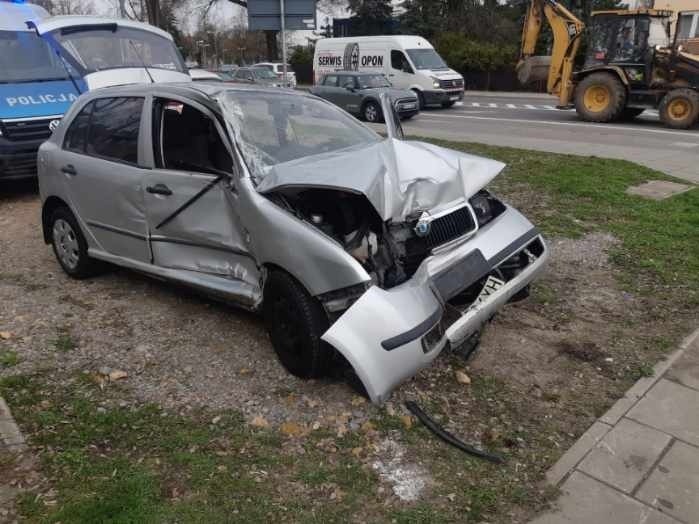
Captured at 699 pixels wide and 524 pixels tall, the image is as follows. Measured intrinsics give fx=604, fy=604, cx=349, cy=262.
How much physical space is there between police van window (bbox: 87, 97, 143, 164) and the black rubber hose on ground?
273 centimetres

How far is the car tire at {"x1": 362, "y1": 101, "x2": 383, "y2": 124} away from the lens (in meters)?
17.8

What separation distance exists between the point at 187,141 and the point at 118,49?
6.99 metres

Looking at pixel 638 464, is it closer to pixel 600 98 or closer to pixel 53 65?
pixel 53 65

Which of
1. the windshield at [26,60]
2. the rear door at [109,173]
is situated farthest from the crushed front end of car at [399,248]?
the windshield at [26,60]

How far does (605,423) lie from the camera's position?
3.23m

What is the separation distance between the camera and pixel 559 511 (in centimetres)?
266

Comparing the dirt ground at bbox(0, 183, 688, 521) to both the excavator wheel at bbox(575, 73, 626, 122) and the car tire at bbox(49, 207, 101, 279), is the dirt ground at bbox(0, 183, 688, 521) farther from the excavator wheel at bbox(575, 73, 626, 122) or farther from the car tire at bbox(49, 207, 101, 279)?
the excavator wheel at bbox(575, 73, 626, 122)

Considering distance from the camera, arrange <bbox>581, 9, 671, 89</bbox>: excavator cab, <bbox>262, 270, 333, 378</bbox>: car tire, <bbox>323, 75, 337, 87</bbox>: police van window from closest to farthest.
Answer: <bbox>262, 270, 333, 378</bbox>: car tire < <bbox>581, 9, 671, 89</bbox>: excavator cab < <bbox>323, 75, 337, 87</bbox>: police van window

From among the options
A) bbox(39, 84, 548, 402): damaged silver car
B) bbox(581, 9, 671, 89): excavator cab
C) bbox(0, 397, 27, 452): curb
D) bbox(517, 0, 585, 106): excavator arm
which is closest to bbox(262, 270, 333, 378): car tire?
bbox(39, 84, 548, 402): damaged silver car

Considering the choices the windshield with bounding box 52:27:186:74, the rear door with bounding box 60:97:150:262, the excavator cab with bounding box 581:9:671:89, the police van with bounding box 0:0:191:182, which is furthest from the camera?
the excavator cab with bounding box 581:9:671:89

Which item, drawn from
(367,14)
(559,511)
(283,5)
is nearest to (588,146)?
(283,5)

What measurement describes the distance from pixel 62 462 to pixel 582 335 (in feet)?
10.9

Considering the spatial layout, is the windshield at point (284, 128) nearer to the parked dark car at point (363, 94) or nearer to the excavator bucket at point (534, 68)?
the parked dark car at point (363, 94)

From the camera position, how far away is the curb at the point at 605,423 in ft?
9.50
